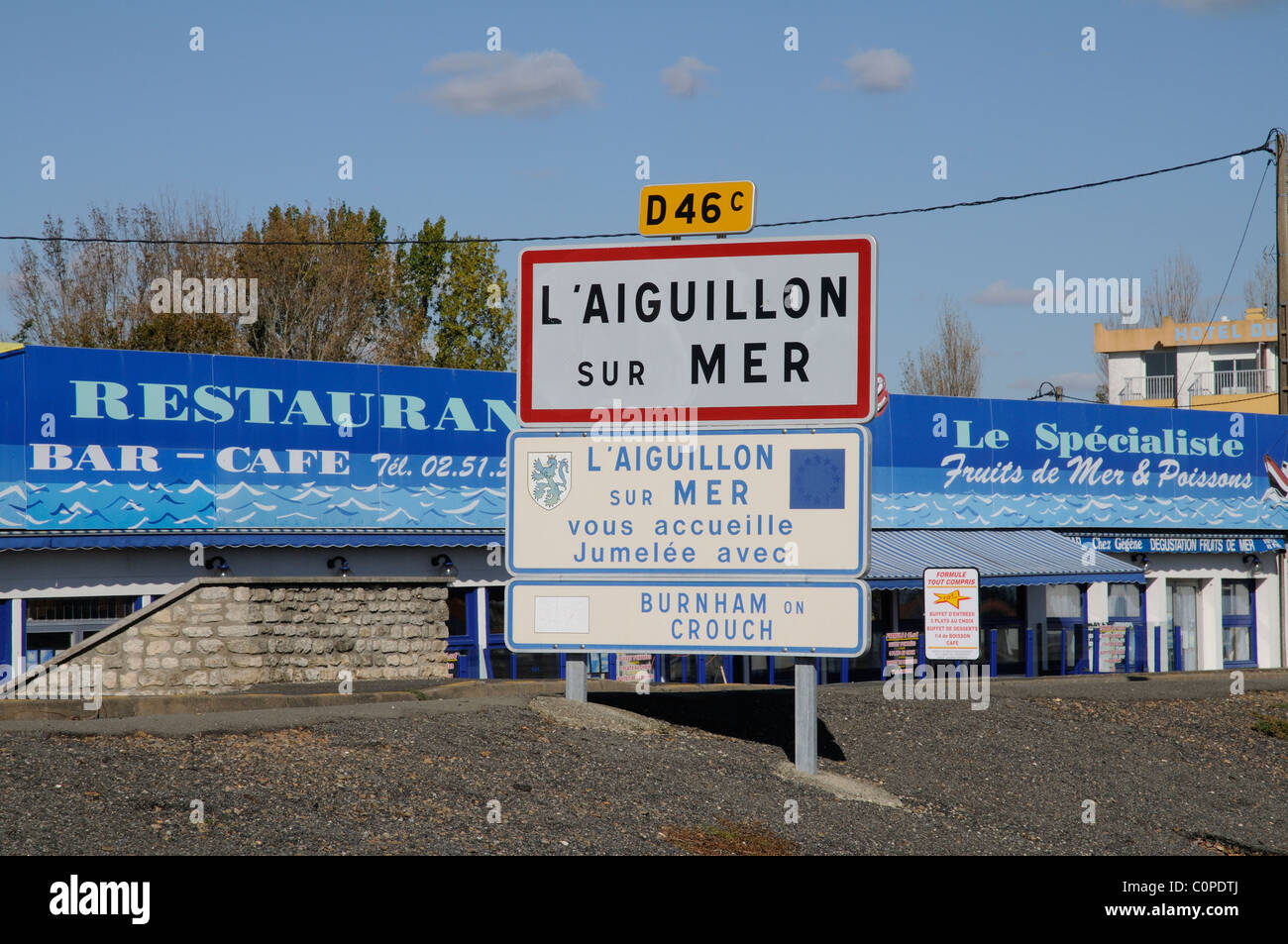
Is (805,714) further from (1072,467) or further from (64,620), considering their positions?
(1072,467)

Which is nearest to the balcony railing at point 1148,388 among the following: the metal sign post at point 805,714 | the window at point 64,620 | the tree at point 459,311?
the tree at point 459,311

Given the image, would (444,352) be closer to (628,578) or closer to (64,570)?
(64,570)

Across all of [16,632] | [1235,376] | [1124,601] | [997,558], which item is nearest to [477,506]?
[16,632]

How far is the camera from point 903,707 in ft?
48.5

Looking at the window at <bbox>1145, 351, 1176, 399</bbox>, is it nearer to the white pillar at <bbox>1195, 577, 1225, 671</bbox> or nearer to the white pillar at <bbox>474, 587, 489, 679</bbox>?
→ the white pillar at <bbox>1195, 577, 1225, 671</bbox>

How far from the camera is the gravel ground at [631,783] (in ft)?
25.6

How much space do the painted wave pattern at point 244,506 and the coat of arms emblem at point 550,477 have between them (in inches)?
393

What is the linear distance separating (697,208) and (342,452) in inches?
452

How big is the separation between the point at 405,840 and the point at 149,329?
3469cm

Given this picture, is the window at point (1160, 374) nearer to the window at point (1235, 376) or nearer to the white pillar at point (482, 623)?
the window at point (1235, 376)

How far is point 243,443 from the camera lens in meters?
20.0

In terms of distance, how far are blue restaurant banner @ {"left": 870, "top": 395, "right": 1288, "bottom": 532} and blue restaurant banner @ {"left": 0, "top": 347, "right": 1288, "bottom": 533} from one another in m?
0.04
